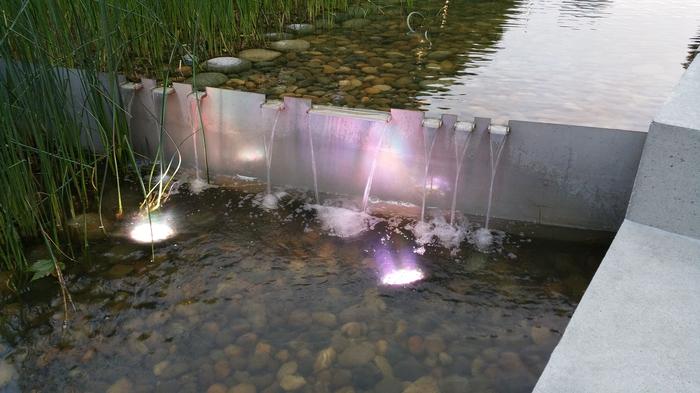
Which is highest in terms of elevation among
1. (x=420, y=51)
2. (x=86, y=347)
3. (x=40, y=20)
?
(x=40, y=20)

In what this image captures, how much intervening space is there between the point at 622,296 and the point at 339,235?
39.9 inches

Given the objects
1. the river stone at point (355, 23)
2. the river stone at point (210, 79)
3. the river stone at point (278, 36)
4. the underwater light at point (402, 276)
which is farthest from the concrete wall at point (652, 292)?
the river stone at point (355, 23)

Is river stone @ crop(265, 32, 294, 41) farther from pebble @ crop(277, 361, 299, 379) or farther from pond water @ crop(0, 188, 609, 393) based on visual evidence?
pebble @ crop(277, 361, 299, 379)

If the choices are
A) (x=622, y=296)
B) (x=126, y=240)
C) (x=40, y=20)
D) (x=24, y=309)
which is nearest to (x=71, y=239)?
(x=126, y=240)

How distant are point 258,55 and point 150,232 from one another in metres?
1.90

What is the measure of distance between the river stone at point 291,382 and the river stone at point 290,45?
272 cm

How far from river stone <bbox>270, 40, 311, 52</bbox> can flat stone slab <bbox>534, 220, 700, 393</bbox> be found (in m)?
2.79

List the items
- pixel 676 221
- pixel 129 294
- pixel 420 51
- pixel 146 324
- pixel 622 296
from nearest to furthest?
pixel 622 296 < pixel 676 221 < pixel 146 324 < pixel 129 294 < pixel 420 51

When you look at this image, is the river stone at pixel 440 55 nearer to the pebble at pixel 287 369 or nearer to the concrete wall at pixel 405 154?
the concrete wall at pixel 405 154

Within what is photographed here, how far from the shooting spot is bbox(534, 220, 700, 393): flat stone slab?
94cm

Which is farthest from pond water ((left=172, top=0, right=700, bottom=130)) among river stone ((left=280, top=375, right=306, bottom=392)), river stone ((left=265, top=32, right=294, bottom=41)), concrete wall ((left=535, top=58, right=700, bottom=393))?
river stone ((left=280, top=375, right=306, bottom=392))

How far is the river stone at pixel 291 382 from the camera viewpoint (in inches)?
52.9

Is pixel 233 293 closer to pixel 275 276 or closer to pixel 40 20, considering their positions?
pixel 275 276

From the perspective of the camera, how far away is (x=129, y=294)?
5.39 ft
